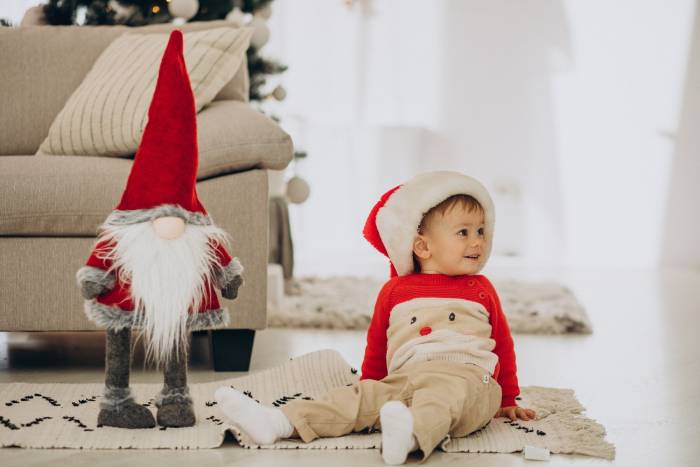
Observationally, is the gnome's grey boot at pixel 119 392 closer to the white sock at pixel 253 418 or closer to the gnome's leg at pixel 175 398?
the gnome's leg at pixel 175 398

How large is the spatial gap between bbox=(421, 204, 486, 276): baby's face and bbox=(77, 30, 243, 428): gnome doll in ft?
1.27

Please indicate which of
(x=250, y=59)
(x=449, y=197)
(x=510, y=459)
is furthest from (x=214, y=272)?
(x=250, y=59)

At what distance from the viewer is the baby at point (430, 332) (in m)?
1.42

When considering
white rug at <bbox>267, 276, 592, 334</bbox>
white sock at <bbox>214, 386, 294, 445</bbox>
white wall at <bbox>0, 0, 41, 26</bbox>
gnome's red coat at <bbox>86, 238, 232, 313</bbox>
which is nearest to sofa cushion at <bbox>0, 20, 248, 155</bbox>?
white rug at <bbox>267, 276, 592, 334</bbox>

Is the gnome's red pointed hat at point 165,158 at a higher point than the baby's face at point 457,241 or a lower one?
higher

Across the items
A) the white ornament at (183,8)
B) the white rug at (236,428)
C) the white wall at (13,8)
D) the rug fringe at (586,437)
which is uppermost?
the white wall at (13,8)

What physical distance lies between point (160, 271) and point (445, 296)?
508 mm

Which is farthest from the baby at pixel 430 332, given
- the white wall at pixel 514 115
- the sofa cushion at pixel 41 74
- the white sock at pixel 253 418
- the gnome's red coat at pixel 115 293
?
the white wall at pixel 514 115

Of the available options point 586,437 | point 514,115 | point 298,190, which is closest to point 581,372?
point 586,437

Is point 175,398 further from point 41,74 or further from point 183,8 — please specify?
point 183,8

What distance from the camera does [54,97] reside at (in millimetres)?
2512

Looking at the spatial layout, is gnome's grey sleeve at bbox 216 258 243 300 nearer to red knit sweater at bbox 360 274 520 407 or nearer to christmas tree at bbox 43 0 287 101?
red knit sweater at bbox 360 274 520 407

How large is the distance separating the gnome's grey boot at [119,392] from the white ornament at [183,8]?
186 cm

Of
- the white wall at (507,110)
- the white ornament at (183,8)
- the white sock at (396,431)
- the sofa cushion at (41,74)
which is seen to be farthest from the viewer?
the white wall at (507,110)
